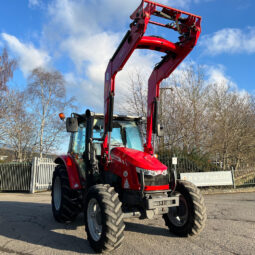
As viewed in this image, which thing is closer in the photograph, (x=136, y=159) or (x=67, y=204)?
(x=136, y=159)

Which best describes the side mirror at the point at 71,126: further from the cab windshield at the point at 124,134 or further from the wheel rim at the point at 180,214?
the wheel rim at the point at 180,214

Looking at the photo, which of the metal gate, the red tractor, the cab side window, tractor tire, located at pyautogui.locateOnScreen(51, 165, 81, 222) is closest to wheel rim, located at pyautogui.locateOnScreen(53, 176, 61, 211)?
tractor tire, located at pyautogui.locateOnScreen(51, 165, 81, 222)

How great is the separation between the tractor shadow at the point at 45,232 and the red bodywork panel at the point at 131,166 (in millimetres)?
1146

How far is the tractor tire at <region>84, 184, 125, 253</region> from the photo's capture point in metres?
3.30

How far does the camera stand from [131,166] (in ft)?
12.9

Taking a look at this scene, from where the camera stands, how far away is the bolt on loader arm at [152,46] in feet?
11.9

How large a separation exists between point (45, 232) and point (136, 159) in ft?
7.55

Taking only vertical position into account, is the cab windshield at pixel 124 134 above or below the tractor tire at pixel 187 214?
above

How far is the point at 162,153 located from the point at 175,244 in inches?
373

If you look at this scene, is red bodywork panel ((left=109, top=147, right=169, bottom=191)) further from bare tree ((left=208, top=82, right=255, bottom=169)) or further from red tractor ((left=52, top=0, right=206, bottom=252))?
bare tree ((left=208, top=82, right=255, bottom=169))

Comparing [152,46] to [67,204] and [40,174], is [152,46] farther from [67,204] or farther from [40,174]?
[40,174]

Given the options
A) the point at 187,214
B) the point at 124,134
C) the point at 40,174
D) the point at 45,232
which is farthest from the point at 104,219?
the point at 40,174

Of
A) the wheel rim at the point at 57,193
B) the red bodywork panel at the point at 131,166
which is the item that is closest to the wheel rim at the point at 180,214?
the red bodywork panel at the point at 131,166

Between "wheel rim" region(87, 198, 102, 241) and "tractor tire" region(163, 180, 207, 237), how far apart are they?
1.38m
